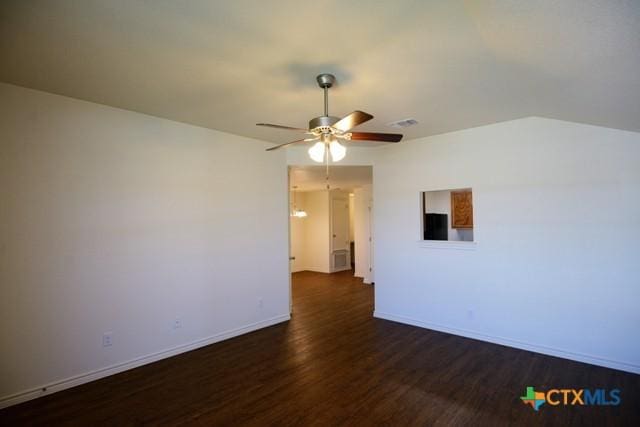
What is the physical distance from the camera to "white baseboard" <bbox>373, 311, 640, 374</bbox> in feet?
10.0

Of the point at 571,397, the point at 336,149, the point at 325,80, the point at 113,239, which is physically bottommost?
the point at 571,397

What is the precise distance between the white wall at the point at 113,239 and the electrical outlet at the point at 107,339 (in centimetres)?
3

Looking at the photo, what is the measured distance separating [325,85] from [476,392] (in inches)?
115

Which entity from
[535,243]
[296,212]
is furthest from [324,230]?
[535,243]

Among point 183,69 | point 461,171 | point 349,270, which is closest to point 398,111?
point 461,171

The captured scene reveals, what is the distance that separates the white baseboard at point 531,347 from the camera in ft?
10.0

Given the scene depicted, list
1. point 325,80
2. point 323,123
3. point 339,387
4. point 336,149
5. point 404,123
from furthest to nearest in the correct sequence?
point 404,123
point 339,387
point 336,149
point 325,80
point 323,123

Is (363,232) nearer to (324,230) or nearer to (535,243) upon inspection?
(324,230)

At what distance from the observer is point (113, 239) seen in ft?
10.5

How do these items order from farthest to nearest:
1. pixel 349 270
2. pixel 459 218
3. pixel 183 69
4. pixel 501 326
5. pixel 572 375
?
pixel 349 270, pixel 459 218, pixel 501 326, pixel 572 375, pixel 183 69

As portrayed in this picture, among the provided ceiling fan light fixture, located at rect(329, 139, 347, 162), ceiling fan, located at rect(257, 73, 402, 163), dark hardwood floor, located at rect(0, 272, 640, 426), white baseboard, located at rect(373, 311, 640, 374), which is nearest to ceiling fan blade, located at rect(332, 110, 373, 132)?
ceiling fan, located at rect(257, 73, 402, 163)

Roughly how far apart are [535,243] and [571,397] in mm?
1523

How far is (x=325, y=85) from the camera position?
2545 millimetres

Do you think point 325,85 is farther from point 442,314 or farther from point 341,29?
point 442,314
